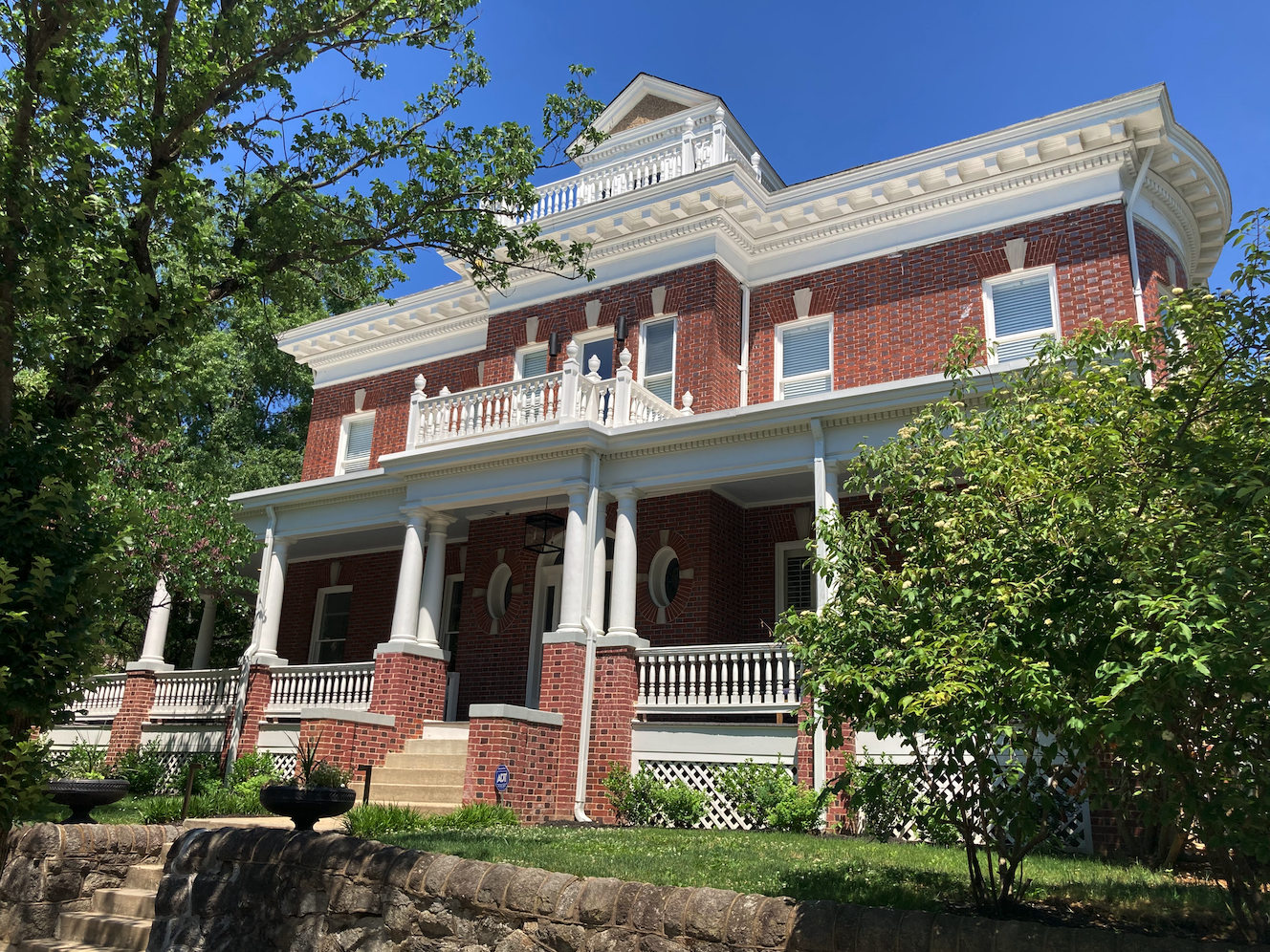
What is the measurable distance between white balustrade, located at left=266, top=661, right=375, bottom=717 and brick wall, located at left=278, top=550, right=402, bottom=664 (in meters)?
2.57

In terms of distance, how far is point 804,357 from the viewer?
57.3 ft

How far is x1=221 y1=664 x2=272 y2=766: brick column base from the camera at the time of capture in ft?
55.1

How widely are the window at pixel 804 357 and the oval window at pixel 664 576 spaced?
132 inches

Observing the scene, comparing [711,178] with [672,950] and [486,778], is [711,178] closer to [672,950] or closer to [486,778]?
[486,778]

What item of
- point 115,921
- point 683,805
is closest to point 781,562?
point 683,805

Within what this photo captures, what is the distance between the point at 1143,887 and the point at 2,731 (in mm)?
7387

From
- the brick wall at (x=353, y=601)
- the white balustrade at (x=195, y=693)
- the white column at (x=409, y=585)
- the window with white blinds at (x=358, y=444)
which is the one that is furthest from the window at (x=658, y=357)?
the white balustrade at (x=195, y=693)

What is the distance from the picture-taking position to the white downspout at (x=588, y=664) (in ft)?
44.0

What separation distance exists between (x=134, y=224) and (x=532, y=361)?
11.0m

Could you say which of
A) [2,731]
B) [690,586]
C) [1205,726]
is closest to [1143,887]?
[1205,726]

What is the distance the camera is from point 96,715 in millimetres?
19734

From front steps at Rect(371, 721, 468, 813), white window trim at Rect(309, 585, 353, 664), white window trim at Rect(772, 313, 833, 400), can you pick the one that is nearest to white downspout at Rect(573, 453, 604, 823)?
front steps at Rect(371, 721, 468, 813)

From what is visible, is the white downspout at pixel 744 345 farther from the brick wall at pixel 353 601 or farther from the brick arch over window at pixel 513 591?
the brick wall at pixel 353 601

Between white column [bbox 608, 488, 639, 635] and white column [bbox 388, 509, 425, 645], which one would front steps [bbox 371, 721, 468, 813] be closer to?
white column [bbox 388, 509, 425, 645]
